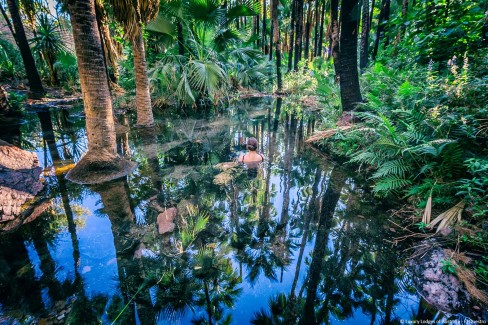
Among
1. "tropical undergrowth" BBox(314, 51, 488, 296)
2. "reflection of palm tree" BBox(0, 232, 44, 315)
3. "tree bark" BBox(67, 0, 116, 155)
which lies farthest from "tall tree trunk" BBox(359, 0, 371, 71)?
"reflection of palm tree" BBox(0, 232, 44, 315)

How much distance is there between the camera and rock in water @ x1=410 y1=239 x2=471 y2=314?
5.62 ft

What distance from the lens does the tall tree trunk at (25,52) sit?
968 cm

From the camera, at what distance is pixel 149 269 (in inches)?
81.4

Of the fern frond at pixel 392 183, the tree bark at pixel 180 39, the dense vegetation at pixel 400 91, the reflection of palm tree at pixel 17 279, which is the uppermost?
the tree bark at pixel 180 39

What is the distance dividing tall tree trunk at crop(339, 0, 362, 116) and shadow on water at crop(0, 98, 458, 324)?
6.97 ft

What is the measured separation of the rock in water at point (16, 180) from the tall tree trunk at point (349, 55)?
610 cm

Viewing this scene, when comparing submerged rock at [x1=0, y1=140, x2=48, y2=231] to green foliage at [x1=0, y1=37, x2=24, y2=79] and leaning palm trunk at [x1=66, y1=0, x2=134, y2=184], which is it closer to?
leaning palm trunk at [x1=66, y1=0, x2=134, y2=184]

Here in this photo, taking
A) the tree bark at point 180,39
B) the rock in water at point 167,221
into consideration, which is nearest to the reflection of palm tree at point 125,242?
the rock in water at point 167,221

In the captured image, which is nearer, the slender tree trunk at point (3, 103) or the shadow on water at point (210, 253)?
the shadow on water at point (210, 253)

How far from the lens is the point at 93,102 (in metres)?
3.67

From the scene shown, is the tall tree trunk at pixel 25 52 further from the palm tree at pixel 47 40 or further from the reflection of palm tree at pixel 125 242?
the reflection of palm tree at pixel 125 242

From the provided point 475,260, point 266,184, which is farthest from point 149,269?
point 475,260

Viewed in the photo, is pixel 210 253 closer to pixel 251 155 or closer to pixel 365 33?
pixel 251 155

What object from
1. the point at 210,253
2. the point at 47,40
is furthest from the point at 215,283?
the point at 47,40
